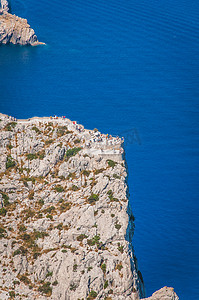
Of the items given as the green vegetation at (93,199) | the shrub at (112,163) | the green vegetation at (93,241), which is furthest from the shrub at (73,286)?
the shrub at (112,163)

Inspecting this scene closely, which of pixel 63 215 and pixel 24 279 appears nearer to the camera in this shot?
pixel 24 279

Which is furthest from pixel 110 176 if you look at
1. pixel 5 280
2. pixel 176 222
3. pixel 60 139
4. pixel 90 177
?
pixel 176 222

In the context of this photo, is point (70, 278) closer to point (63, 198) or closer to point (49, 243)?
point (49, 243)

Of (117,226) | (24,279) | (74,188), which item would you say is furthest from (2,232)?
(117,226)

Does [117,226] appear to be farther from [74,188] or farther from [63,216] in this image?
[74,188]

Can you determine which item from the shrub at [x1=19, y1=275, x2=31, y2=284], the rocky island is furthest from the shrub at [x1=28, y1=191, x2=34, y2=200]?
the shrub at [x1=19, y1=275, x2=31, y2=284]
